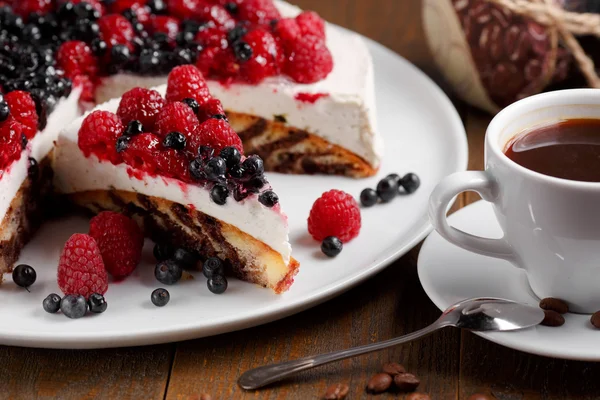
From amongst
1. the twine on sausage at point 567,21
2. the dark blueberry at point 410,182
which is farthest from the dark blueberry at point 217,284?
the twine on sausage at point 567,21

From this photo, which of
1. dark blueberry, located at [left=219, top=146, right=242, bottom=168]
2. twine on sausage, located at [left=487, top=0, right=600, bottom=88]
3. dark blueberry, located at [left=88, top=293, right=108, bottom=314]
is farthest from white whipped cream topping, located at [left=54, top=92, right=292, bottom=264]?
twine on sausage, located at [left=487, top=0, right=600, bottom=88]

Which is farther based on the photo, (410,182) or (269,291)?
(410,182)

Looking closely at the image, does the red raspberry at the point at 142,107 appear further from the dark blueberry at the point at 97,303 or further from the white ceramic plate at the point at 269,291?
the dark blueberry at the point at 97,303

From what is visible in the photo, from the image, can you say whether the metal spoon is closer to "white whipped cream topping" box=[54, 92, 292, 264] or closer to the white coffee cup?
the white coffee cup

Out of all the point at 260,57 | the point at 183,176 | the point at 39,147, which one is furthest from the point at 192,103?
the point at 39,147

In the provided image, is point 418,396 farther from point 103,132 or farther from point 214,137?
point 103,132

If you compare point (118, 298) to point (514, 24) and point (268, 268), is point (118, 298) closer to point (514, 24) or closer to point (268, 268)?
point (268, 268)

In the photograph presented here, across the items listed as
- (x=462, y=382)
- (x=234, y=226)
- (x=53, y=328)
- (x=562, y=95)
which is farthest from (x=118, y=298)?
(x=562, y=95)
